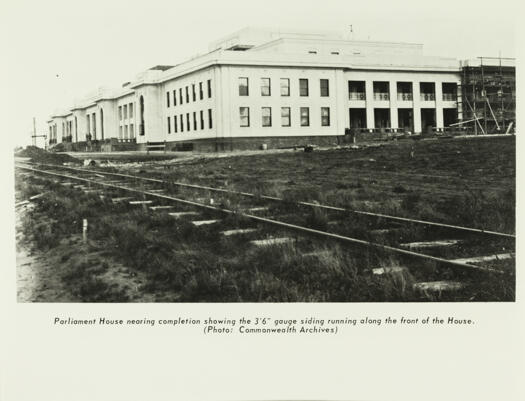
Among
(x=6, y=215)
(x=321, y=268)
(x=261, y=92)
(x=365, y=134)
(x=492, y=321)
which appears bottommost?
(x=492, y=321)

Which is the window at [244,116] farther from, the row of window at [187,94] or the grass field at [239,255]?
the grass field at [239,255]

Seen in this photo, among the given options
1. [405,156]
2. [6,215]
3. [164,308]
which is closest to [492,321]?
[164,308]

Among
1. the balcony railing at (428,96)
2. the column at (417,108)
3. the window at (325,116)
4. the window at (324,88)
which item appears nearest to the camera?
the window at (324,88)

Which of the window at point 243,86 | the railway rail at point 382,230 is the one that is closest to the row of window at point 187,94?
the window at point 243,86

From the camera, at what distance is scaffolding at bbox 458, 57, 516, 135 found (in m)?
48.0

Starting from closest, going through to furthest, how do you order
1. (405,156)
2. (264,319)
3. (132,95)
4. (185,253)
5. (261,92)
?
(264,319)
(185,253)
(405,156)
(261,92)
(132,95)

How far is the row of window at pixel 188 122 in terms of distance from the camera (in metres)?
44.7

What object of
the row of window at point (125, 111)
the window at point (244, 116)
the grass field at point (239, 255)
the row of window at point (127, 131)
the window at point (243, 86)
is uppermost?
the row of window at point (125, 111)

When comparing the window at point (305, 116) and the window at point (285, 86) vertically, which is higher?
the window at point (285, 86)

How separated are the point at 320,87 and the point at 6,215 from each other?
41.8 m

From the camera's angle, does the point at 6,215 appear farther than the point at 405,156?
No

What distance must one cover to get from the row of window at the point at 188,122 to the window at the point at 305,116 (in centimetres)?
763

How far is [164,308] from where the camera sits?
17.3 feet

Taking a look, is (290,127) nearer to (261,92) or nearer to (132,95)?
(261,92)
